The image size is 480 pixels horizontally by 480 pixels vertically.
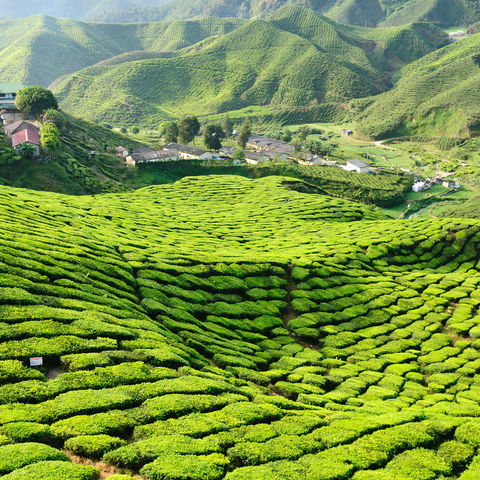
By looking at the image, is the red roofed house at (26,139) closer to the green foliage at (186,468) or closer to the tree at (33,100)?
the tree at (33,100)

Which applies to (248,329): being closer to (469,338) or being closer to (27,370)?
(27,370)

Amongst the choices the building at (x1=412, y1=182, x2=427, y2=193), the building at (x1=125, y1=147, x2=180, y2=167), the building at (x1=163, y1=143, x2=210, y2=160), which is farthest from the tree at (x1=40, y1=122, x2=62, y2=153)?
the building at (x1=412, y1=182, x2=427, y2=193)

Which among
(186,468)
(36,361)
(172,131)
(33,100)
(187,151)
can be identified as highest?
(33,100)

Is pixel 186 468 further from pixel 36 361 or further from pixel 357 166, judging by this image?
pixel 357 166

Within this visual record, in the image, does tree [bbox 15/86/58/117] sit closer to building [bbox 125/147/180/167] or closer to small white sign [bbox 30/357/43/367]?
building [bbox 125/147/180/167]

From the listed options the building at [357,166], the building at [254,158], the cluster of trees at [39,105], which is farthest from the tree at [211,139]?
the building at [357,166]

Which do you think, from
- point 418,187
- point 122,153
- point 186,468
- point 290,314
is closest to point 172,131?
point 122,153

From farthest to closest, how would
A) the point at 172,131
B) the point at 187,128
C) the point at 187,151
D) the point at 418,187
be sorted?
1. the point at 172,131
2. the point at 187,128
3. the point at 418,187
4. the point at 187,151
